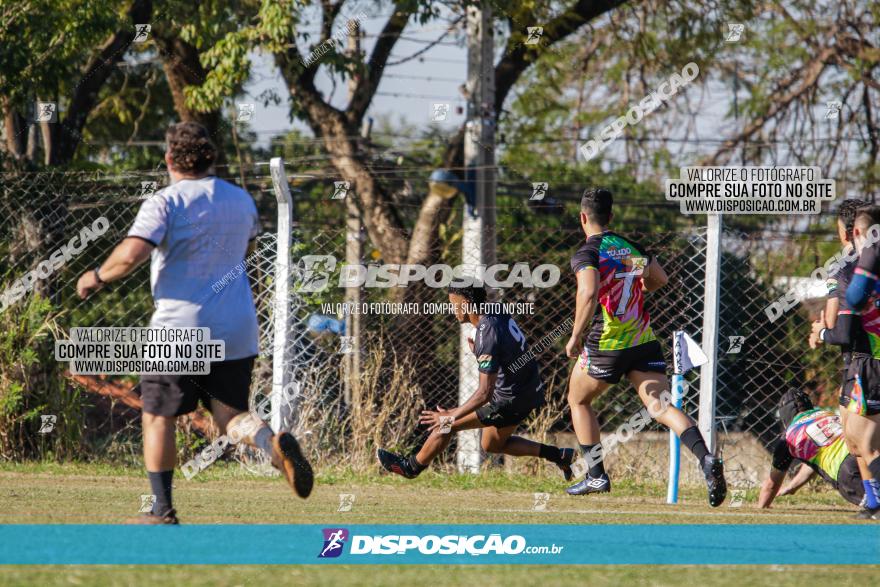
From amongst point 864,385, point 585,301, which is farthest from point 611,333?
point 864,385

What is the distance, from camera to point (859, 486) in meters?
6.68

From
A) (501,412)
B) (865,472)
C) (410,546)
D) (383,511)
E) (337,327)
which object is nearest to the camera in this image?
(410,546)

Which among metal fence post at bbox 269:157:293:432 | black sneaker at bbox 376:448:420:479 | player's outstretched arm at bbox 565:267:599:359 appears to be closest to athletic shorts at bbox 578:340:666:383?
player's outstretched arm at bbox 565:267:599:359

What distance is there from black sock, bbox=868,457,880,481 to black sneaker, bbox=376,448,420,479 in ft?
9.84

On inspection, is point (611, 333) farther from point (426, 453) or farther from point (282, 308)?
point (282, 308)

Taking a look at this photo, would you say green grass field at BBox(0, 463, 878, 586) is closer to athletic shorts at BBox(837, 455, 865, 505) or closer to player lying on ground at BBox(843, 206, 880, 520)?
athletic shorts at BBox(837, 455, 865, 505)

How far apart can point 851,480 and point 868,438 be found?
0.71 meters

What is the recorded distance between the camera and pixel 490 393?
24.6 feet

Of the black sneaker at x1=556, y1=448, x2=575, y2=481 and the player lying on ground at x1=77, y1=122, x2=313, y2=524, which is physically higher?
the player lying on ground at x1=77, y1=122, x2=313, y2=524

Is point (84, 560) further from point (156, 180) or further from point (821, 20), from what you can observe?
point (821, 20)

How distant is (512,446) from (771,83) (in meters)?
10.8

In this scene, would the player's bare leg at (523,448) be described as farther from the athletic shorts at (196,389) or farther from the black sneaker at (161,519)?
the black sneaker at (161,519)

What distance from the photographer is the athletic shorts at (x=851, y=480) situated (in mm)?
6656

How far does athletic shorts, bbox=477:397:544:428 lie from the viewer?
7625mm
